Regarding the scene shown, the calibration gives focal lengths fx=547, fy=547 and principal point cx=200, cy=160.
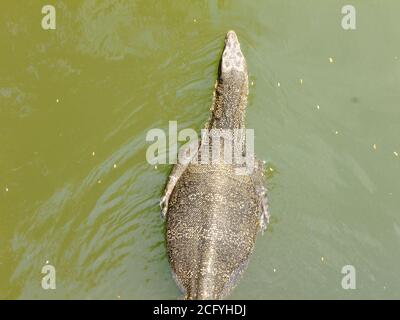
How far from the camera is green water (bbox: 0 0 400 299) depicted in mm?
5496

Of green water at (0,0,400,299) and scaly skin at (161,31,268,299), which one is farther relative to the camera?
green water at (0,0,400,299)

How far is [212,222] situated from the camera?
4.98 metres

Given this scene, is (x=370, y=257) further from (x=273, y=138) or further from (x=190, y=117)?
(x=190, y=117)

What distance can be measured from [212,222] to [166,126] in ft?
4.58

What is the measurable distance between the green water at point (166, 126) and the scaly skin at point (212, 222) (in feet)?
0.75

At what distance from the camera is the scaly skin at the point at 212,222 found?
16.2ft

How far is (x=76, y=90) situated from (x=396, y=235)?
3.76 meters

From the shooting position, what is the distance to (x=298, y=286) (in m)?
5.49

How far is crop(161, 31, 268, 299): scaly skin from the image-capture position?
495cm

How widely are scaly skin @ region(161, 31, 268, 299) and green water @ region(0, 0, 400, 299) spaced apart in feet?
0.75

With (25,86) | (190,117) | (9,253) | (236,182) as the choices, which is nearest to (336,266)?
(236,182)

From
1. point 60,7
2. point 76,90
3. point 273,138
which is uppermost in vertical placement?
point 60,7

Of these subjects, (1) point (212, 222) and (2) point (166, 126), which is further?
(2) point (166, 126)
